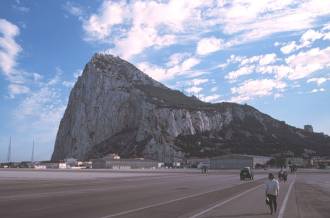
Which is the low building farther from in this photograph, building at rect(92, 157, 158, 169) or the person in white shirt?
the person in white shirt

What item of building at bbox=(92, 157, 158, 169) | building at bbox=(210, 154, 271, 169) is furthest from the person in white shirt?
building at bbox=(92, 157, 158, 169)

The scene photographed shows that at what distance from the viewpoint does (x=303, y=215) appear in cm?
1958

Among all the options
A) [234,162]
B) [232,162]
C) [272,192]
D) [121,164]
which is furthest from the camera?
[121,164]

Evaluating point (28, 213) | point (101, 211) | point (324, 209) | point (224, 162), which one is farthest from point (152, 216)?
point (224, 162)

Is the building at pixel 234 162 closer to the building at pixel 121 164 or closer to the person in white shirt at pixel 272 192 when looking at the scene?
the building at pixel 121 164

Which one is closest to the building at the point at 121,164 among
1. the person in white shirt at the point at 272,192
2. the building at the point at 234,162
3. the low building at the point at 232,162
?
the low building at the point at 232,162

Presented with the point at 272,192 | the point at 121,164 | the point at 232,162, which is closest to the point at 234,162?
the point at 232,162

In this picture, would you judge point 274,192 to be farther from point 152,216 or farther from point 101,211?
point 101,211

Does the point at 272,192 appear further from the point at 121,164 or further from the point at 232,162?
the point at 121,164

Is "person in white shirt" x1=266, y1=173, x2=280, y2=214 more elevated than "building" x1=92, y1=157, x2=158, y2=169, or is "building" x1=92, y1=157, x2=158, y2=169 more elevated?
"building" x1=92, y1=157, x2=158, y2=169

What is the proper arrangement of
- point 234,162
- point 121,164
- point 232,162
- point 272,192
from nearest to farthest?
1. point 272,192
2. point 234,162
3. point 232,162
4. point 121,164

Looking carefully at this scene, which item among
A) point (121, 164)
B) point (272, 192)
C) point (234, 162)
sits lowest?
point (272, 192)

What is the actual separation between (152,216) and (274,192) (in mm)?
5231

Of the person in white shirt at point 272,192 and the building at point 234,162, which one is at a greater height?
the building at point 234,162
